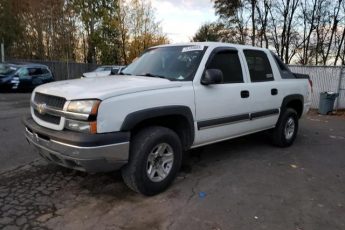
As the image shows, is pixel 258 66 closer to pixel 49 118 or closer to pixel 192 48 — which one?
pixel 192 48

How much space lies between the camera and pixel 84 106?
3.72 meters

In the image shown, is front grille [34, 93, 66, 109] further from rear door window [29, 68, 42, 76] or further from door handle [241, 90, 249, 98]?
rear door window [29, 68, 42, 76]

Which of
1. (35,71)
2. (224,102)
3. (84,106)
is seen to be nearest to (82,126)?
(84,106)

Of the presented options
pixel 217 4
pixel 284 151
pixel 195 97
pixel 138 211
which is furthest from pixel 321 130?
pixel 217 4

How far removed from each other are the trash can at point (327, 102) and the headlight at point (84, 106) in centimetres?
1167

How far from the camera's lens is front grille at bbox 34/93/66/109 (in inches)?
156

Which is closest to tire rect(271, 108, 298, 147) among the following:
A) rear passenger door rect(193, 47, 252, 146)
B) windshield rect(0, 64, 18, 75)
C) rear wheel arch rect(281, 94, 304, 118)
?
rear wheel arch rect(281, 94, 304, 118)

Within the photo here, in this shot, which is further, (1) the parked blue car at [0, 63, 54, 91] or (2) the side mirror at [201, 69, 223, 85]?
(1) the parked blue car at [0, 63, 54, 91]

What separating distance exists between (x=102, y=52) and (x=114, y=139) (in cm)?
3251

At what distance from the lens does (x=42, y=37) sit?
31.3 m

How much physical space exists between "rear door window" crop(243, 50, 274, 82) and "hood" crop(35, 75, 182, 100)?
1.77 meters

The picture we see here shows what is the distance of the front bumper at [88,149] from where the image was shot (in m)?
3.69

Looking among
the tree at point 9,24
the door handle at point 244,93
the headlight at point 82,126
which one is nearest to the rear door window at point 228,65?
the door handle at point 244,93

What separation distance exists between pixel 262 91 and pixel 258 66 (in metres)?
0.49
